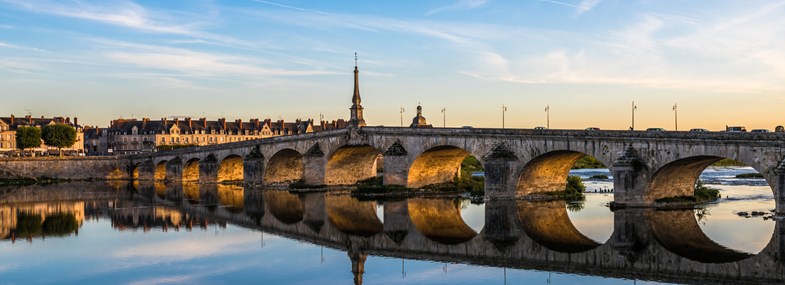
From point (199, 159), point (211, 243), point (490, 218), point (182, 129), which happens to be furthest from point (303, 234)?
point (182, 129)

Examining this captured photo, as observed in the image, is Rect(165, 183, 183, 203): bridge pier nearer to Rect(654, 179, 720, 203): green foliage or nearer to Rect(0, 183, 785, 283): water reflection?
Rect(0, 183, 785, 283): water reflection

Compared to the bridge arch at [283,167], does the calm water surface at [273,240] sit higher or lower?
lower

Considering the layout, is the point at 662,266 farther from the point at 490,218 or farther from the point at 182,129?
the point at 182,129

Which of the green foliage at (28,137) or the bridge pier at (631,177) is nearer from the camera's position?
the bridge pier at (631,177)

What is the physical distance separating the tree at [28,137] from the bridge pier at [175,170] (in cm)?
2659

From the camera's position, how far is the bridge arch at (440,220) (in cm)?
3197

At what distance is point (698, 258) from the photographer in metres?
25.5

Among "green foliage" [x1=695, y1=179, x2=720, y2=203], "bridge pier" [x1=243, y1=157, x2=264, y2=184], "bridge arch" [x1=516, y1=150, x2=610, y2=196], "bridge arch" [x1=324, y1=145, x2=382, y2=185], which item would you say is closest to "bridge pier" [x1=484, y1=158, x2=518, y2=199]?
"bridge arch" [x1=516, y1=150, x2=610, y2=196]

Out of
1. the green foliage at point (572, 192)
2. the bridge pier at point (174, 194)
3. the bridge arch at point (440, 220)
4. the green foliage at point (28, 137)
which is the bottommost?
the bridge pier at point (174, 194)

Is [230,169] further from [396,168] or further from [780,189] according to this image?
[780,189]

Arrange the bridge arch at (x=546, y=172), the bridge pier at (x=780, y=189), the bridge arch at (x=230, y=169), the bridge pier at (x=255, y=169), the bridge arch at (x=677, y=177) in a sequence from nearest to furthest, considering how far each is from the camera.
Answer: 1. the bridge pier at (x=780, y=189)
2. the bridge arch at (x=677, y=177)
3. the bridge arch at (x=546, y=172)
4. the bridge pier at (x=255, y=169)
5. the bridge arch at (x=230, y=169)

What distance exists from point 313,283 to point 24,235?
1851 centimetres

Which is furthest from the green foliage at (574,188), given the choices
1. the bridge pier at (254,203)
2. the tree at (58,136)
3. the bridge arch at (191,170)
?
the tree at (58,136)

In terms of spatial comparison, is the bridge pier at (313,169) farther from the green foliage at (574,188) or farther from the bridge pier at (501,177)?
the green foliage at (574,188)
